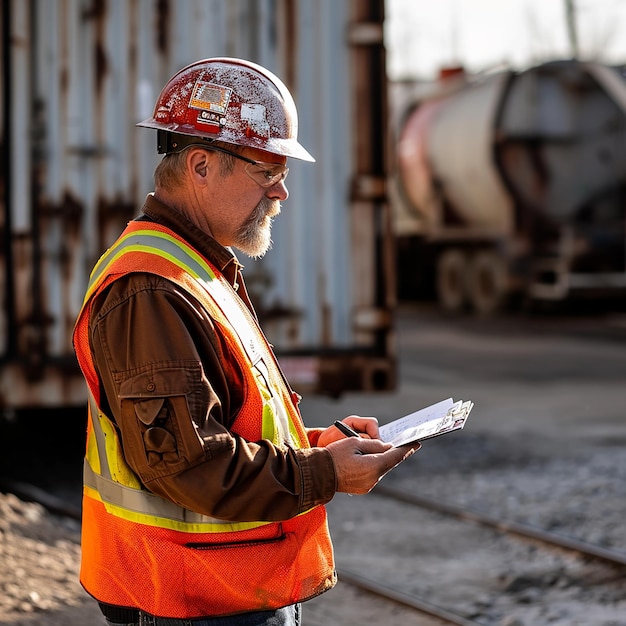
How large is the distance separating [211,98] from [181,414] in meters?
0.66

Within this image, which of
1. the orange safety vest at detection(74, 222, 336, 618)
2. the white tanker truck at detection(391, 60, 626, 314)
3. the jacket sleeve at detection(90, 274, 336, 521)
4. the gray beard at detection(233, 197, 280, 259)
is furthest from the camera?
the white tanker truck at detection(391, 60, 626, 314)

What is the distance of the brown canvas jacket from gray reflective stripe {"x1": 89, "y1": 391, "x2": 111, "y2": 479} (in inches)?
5.0

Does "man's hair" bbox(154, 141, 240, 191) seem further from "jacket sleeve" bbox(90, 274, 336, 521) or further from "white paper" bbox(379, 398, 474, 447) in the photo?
"white paper" bbox(379, 398, 474, 447)

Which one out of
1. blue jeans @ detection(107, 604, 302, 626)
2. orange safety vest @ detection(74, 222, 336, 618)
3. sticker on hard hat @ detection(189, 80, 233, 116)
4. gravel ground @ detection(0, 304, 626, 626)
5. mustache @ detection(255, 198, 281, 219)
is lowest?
gravel ground @ detection(0, 304, 626, 626)

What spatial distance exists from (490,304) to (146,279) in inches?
762

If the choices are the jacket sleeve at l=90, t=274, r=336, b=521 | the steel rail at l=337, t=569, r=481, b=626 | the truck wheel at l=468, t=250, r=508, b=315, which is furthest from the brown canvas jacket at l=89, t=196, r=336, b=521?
the truck wheel at l=468, t=250, r=508, b=315

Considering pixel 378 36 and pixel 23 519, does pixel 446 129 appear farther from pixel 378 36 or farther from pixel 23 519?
pixel 23 519

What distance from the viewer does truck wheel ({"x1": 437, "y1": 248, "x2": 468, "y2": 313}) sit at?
22484mm

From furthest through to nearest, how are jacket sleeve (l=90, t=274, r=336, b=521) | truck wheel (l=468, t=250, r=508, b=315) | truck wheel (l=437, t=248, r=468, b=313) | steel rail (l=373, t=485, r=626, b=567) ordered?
1. truck wheel (l=437, t=248, r=468, b=313)
2. truck wheel (l=468, t=250, r=508, b=315)
3. steel rail (l=373, t=485, r=626, b=567)
4. jacket sleeve (l=90, t=274, r=336, b=521)

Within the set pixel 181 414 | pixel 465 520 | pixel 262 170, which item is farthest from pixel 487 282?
pixel 181 414

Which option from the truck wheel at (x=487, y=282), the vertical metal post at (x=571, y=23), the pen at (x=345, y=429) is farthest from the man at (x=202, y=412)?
the vertical metal post at (x=571, y=23)

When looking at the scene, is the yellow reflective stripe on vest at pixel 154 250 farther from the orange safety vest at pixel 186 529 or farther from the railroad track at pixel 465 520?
the railroad track at pixel 465 520

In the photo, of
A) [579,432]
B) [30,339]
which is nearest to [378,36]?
[30,339]

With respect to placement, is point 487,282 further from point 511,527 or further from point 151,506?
point 151,506
